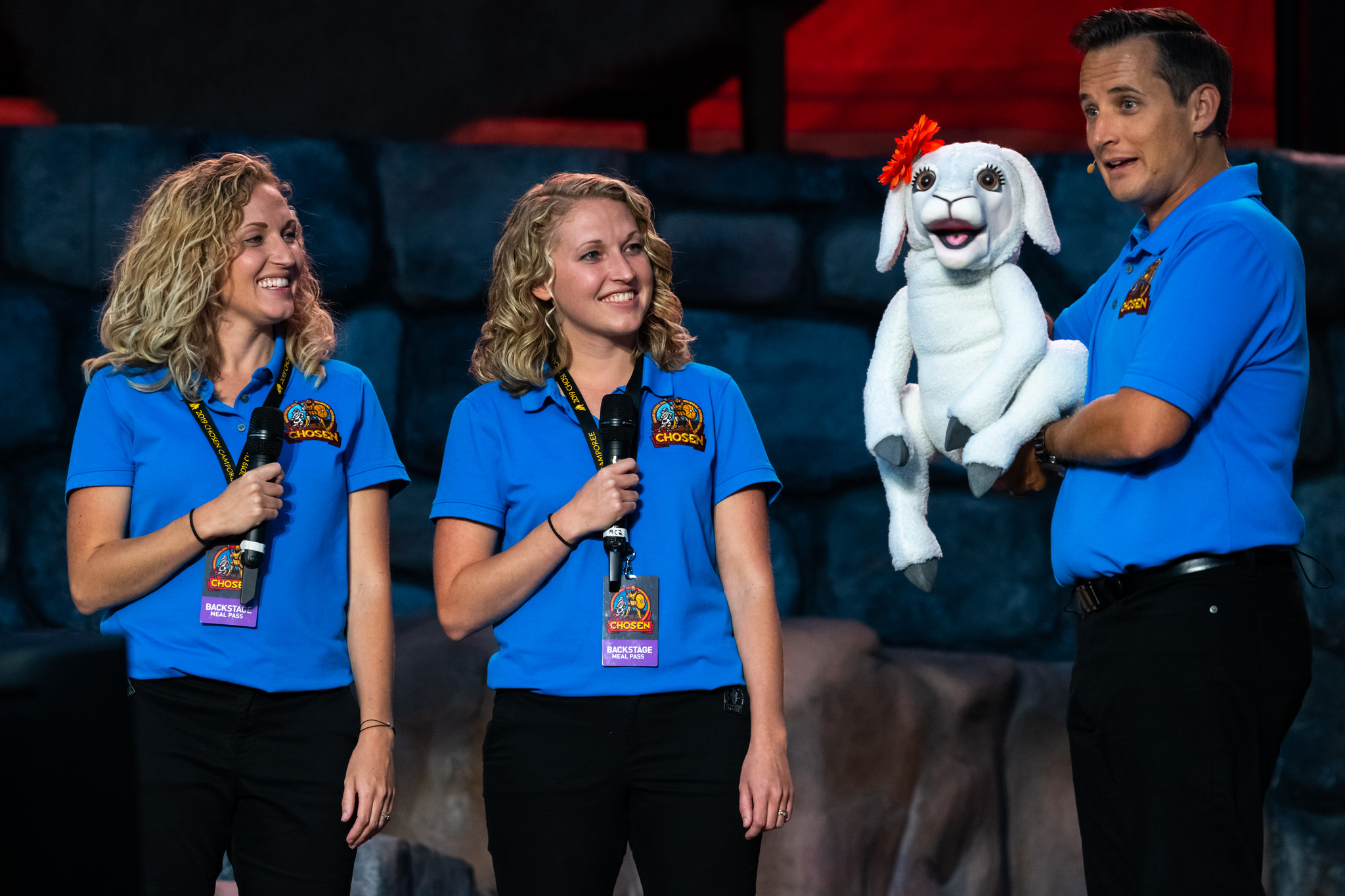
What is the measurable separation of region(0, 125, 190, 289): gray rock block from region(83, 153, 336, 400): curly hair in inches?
68.5

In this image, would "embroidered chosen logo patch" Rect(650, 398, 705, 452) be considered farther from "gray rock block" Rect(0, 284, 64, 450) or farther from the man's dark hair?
"gray rock block" Rect(0, 284, 64, 450)

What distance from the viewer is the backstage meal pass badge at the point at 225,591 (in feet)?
6.40

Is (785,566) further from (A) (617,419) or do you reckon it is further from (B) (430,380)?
(A) (617,419)

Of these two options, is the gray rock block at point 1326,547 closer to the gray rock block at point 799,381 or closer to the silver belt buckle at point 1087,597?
the gray rock block at point 799,381

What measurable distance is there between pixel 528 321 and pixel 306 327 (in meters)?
0.39

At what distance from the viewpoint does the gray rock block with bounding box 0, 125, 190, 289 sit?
3.75 meters

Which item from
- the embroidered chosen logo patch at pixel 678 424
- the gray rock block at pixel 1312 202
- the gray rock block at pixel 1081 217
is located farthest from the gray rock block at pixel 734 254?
the embroidered chosen logo patch at pixel 678 424

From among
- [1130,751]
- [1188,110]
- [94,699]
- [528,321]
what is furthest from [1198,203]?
[94,699]

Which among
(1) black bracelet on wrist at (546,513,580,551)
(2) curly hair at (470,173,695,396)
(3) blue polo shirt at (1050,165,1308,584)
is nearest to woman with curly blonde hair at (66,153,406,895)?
(2) curly hair at (470,173,695,396)

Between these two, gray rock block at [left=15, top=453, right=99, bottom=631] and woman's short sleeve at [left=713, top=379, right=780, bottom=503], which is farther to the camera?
gray rock block at [left=15, top=453, right=99, bottom=631]

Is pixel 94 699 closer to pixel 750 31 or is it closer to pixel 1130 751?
pixel 1130 751

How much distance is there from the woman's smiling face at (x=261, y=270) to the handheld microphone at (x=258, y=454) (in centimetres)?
22

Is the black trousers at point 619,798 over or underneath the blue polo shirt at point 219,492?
underneath

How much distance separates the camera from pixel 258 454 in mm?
1979
